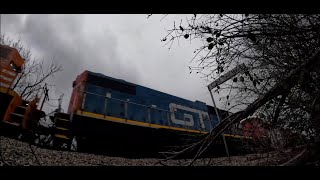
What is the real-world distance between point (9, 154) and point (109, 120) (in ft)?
13.6

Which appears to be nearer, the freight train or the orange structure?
the orange structure

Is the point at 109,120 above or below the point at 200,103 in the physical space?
below

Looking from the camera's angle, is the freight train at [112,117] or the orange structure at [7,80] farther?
the freight train at [112,117]

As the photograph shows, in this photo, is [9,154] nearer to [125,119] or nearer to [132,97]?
[125,119]

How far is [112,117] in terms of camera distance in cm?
952

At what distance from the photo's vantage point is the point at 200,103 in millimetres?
14055

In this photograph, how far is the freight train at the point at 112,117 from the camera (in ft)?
26.0

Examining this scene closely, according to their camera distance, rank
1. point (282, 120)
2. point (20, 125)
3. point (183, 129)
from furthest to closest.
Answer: point (183, 129), point (20, 125), point (282, 120)

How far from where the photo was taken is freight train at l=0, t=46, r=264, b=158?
26.0 ft

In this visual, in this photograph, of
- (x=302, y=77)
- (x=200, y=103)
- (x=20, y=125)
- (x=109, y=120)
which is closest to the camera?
(x=302, y=77)

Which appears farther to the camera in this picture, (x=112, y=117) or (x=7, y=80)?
(x=112, y=117)
